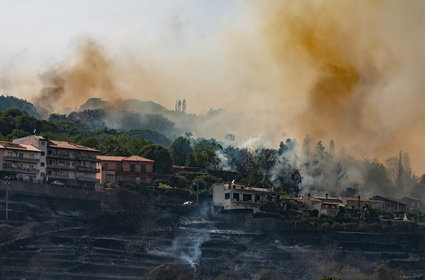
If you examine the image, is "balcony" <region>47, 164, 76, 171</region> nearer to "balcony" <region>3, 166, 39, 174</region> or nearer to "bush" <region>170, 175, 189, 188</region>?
"balcony" <region>3, 166, 39, 174</region>

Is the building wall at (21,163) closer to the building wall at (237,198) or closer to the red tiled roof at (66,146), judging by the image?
the red tiled roof at (66,146)

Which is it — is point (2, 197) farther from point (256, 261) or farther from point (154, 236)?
point (256, 261)

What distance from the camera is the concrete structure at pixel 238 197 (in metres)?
168

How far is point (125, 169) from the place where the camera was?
173 meters

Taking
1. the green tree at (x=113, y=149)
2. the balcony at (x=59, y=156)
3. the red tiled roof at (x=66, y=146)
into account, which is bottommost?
the balcony at (x=59, y=156)

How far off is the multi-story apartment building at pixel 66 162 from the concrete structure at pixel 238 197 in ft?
54.6

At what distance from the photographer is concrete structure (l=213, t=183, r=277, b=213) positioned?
550 feet

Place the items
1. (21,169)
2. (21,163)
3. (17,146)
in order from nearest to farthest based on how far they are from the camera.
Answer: (21,169), (21,163), (17,146)

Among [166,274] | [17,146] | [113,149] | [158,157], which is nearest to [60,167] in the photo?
[17,146]

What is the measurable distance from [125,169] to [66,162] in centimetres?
1157

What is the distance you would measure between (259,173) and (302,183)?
417 inches

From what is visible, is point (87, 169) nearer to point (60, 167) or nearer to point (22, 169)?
point (60, 167)

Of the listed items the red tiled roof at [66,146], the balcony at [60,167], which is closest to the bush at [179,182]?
the red tiled roof at [66,146]

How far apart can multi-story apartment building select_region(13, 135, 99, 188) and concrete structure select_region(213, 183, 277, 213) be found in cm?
1663
